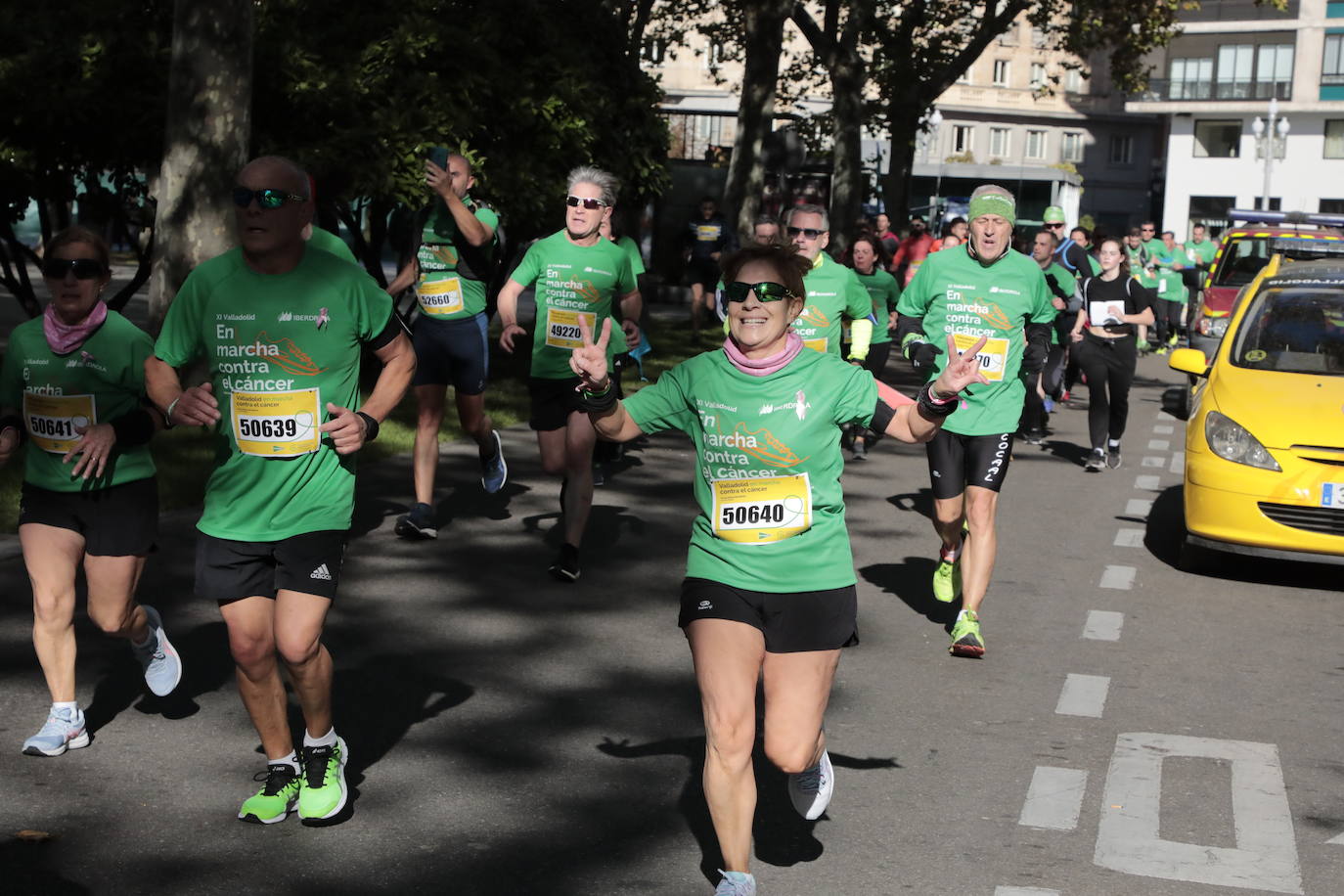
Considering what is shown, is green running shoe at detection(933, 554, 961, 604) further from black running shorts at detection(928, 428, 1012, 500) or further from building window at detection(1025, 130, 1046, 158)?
building window at detection(1025, 130, 1046, 158)

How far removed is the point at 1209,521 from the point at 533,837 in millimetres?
5600

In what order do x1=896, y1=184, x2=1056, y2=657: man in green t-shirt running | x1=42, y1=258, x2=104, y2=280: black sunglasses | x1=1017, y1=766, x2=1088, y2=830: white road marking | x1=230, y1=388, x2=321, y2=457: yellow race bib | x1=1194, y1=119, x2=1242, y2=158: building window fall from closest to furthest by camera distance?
x1=230, y1=388, x2=321, y2=457: yellow race bib → x1=1017, y1=766, x2=1088, y2=830: white road marking → x1=42, y1=258, x2=104, y2=280: black sunglasses → x1=896, y1=184, x2=1056, y2=657: man in green t-shirt running → x1=1194, y1=119, x2=1242, y2=158: building window

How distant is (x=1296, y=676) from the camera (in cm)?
751

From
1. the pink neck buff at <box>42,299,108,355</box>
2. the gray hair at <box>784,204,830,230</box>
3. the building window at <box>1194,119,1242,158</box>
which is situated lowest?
the pink neck buff at <box>42,299,108,355</box>

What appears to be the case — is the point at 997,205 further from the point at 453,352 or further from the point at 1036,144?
the point at 1036,144

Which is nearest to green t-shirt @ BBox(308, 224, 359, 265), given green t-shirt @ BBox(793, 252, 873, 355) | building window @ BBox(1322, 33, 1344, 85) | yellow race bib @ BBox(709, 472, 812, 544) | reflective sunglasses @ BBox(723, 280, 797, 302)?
green t-shirt @ BBox(793, 252, 873, 355)

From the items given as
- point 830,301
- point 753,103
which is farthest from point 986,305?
point 753,103

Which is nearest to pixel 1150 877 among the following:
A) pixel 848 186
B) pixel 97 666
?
pixel 97 666

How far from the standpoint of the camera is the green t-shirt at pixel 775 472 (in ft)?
15.5

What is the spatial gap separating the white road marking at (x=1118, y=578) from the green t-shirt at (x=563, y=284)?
2965mm

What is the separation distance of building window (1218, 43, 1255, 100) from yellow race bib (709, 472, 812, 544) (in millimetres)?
78090

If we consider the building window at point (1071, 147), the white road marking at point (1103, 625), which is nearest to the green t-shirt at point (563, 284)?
the white road marking at point (1103, 625)

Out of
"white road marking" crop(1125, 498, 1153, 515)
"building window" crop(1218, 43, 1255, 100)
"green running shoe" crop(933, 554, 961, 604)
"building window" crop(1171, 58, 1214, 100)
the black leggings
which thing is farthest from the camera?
"building window" crop(1171, 58, 1214, 100)

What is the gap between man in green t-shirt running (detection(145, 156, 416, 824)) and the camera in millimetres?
5102
